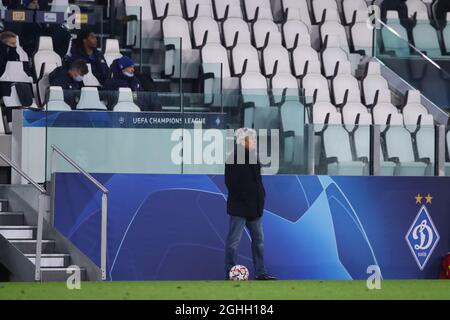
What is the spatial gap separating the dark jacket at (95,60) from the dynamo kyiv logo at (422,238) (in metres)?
4.88

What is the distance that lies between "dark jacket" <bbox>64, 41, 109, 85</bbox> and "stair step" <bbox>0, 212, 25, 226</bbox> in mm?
2784

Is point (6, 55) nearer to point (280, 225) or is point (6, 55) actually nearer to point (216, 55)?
point (216, 55)

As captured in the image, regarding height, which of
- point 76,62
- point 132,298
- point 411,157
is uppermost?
point 76,62

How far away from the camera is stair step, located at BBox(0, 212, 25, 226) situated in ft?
61.1

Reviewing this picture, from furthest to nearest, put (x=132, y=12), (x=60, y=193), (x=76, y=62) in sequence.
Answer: (x=132, y=12), (x=76, y=62), (x=60, y=193)

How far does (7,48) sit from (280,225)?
4.73 meters

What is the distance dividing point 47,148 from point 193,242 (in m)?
2.32

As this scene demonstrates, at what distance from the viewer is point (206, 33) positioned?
Result: 23.2 metres

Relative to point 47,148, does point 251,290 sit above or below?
below

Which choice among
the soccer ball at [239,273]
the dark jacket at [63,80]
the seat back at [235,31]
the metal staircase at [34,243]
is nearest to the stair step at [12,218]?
the metal staircase at [34,243]

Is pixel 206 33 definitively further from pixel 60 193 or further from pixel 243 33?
pixel 60 193

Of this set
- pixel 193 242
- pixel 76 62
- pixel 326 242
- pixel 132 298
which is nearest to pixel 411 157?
pixel 326 242

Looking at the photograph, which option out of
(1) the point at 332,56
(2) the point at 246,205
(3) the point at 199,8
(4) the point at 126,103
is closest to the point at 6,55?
(4) the point at 126,103

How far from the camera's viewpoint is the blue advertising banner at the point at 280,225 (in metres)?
18.7
